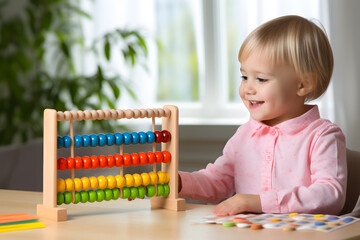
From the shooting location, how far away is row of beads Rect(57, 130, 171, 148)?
1.38m

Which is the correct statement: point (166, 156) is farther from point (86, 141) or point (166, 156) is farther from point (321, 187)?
point (321, 187)

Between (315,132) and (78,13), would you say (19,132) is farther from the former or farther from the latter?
(315,132)

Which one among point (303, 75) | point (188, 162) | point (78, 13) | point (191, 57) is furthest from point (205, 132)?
point (303, 75)

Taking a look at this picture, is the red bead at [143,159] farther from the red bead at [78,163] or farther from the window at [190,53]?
the window at [190,53]

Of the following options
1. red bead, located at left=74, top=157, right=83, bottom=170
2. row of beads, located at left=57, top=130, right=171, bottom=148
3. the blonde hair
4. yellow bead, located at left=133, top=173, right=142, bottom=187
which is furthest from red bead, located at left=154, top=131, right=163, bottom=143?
the blonde hair

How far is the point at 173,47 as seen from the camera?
3.99 meters

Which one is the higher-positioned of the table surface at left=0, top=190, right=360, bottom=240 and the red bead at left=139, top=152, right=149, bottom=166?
the red bead at left=139, top=152, right=149, bottom=166

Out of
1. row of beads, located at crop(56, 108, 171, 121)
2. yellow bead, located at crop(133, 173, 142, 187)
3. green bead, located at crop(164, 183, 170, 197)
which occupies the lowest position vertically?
green bead, located at crop(164, 183, 170, 197)

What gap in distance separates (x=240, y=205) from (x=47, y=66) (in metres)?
3.20

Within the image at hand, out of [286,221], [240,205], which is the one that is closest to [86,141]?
[240,205]

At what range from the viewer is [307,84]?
1.67 m

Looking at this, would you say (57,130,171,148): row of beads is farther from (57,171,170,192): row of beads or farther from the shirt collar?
the shirt collar

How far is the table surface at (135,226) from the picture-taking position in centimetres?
117

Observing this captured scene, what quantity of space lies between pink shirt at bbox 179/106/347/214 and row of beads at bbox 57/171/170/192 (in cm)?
14
